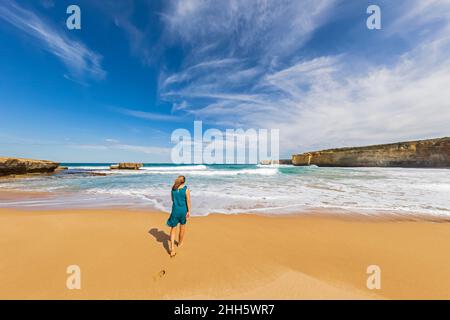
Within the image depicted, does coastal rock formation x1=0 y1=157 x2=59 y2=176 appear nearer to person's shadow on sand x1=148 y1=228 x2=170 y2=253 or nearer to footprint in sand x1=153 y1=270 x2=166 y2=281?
person's shadow on sand x1=148 y1=228 x2=170 y2=253

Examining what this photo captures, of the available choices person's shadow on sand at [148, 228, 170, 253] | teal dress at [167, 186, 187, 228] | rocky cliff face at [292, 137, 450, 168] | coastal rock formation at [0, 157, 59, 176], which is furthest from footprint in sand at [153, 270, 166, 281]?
rocky cliff face at [292, 137, 450, 168]

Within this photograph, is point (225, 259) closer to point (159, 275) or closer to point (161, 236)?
point (159, 275)

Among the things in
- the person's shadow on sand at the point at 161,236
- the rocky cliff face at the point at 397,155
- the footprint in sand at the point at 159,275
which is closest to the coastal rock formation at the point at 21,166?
the person's shadow on sand at the point at 161,236

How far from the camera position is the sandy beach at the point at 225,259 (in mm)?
2381

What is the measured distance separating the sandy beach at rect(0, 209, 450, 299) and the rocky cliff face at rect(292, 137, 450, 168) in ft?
199

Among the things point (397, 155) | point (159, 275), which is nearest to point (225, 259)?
point (159, 275)

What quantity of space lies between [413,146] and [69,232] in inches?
2712

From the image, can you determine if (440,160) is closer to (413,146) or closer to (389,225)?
(413,146)

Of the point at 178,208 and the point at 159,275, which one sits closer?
the point at 159,275

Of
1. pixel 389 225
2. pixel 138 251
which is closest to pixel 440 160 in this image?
pixel 389 225

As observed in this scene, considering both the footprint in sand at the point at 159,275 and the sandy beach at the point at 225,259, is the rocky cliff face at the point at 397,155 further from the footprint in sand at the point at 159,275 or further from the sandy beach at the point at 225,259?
the footprint in sand at the point at 159,275

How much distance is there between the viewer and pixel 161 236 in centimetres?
411

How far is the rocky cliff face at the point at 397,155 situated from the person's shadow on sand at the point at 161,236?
219 feet

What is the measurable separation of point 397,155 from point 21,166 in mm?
80721
